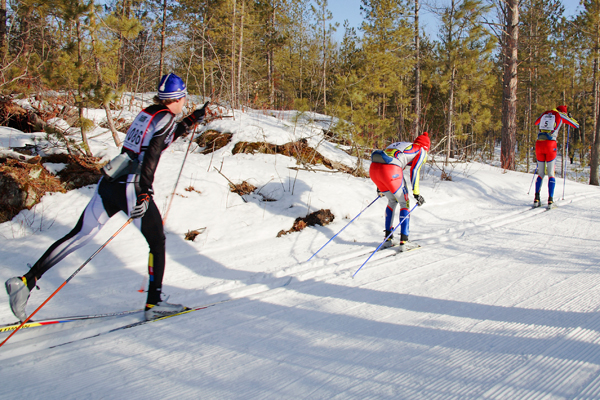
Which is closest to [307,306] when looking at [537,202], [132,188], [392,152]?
[132,188]

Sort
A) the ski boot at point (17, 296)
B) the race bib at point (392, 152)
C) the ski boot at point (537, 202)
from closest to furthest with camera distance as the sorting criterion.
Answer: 1. the ski boot at point (17, 296)
2. the race bib at point (392, 152)
3. the ski boot at point (537, 202)

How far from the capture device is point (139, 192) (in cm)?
292

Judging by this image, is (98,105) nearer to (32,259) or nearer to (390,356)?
(32,259)

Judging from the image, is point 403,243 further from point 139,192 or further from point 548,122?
point 548,122

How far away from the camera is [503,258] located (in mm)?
4465

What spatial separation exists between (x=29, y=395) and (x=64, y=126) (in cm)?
725

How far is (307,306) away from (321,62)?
95.9ft

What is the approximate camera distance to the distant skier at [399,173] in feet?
16.4

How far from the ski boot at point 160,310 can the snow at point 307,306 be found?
0.10m

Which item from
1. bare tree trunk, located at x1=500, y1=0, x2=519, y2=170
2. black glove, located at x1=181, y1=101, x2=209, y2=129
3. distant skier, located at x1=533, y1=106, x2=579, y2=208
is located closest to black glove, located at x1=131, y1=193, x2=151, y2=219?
black glove, located at x1=181, y1=101, x2=209, y2=129

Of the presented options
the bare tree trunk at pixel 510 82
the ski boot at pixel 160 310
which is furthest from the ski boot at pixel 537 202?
the ski boot at pixel 160 310

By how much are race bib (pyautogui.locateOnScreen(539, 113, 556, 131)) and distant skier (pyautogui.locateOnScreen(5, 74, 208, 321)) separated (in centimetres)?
838

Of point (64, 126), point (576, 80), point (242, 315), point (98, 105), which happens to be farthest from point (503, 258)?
point (576, 80)

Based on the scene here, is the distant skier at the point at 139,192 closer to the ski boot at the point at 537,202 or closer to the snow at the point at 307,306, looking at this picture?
the snow at the point at 307,306
